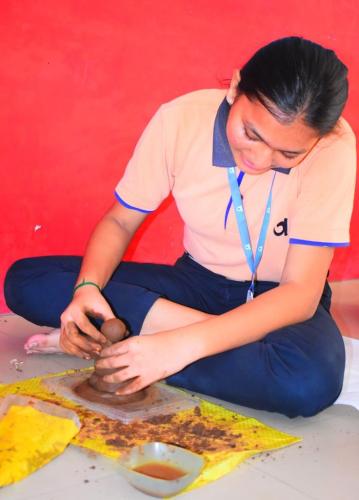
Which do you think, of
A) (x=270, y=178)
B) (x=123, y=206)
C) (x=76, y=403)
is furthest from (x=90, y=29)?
(x=76, y=403)

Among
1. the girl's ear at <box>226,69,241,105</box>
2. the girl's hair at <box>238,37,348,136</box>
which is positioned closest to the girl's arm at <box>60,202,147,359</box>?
the girl's ear at <box>226,69,241,105</box>

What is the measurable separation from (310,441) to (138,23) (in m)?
1.65

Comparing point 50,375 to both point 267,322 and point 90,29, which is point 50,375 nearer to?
point 267,322

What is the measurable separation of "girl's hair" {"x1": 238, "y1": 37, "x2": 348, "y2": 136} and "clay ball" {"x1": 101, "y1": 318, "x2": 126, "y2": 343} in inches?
21.9

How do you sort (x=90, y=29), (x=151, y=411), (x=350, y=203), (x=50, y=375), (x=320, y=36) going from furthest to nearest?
(x=320, y=36) → (x=90, y=29) → (x=50, y=375) → (x=350, y=203) → (x=151, y=411)

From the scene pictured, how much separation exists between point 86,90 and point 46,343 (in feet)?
3.21

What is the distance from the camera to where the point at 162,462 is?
117cm

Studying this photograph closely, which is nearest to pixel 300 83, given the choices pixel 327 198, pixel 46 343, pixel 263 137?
pixel 263 137

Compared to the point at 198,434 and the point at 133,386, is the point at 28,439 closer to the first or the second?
the point at 133,386

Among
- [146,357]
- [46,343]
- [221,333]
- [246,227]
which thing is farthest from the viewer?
[46,343]

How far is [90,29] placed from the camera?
2250 mm

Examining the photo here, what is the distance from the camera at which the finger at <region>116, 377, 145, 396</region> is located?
4.28 ft

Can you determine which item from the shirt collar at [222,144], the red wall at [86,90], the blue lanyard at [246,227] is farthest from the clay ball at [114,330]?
the red wall at [86,90]

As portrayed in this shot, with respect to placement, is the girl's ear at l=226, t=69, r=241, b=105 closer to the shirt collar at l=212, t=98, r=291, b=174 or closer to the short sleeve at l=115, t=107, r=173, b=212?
the shirt collar at l=212, t=98, r=291, b=174
